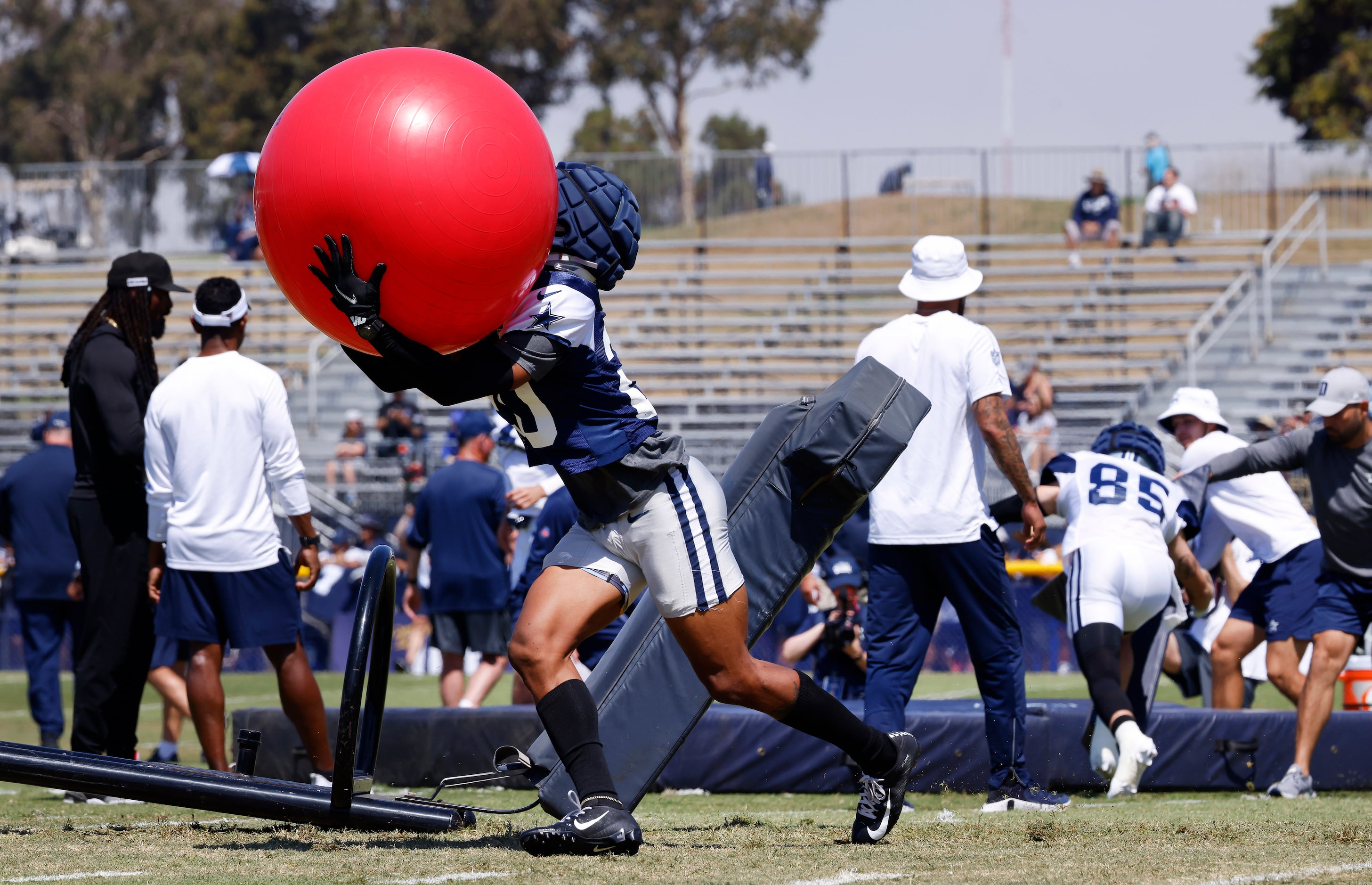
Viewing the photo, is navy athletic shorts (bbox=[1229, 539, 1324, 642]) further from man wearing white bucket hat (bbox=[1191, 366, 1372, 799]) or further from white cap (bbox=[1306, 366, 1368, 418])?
white cap (bbox=[1306, 366, 1368, 418])

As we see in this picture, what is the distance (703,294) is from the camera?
79.9 feet

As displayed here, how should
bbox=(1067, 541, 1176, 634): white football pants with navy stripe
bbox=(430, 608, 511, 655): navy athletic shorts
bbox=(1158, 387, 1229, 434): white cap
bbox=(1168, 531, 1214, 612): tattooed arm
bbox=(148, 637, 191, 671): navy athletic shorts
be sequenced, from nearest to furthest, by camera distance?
1. bbox=(1067, 541, 1176, 634): white football pants with navy stripe
2. bbox=(1168, 531, 1214, 612): tattooed arm
3. bbox=(148, 637, 191, 671): navy athletic shorts
4. bbox=(1158, 387, 1229, 434): white cap
5. bbox=(430, 608, 511, 655): navy athletic shorts

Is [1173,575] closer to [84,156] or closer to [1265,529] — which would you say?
[1265,529]

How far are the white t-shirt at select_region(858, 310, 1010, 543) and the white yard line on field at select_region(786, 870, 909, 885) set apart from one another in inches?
83.9

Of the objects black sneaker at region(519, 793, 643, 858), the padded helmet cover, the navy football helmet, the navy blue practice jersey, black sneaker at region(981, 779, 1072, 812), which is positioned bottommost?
black sneaker at region(981, 779, 1072, 812)

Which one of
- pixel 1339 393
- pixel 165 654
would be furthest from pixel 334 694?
pixel 1339 393

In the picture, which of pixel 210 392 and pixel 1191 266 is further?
pixel 1191 266

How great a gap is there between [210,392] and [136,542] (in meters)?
0.71

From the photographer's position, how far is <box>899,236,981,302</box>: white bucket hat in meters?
6.23

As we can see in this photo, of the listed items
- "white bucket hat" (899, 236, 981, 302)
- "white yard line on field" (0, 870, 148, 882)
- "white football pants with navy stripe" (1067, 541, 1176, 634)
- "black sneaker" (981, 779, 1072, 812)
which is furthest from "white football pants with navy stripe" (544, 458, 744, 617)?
"white football pants with navy stripe" (1067, 541, 1176, 634)

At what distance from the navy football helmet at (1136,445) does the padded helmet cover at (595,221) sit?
338cm

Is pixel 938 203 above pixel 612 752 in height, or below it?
above

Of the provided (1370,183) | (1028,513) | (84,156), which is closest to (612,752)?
(1028,513)

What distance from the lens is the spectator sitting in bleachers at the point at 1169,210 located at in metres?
23.2
